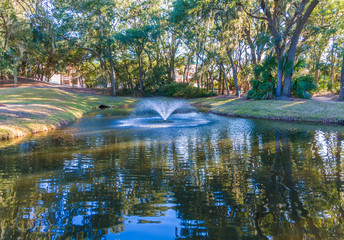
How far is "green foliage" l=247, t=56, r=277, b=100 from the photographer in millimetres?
25781

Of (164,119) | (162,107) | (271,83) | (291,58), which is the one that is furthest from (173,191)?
(271,83)

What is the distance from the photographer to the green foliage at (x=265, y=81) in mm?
25781

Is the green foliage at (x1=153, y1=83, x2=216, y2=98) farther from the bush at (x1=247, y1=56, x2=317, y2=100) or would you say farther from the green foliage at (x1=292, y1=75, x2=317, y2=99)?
the green foliage at (x1=292, y1=75, x2=317, y2=99)

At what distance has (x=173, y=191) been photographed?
18.1 feet

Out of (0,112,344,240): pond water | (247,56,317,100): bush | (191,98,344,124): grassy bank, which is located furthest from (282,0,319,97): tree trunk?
(0,112,344,240): pond water

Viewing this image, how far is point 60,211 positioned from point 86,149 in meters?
5.29

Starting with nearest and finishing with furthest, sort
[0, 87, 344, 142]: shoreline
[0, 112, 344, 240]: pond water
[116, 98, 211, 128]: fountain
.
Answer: [0, 112, 344, 240]: pond water < [0, 87, 344, 142]: shoreline < [116, 98, 211, 128]: fountain

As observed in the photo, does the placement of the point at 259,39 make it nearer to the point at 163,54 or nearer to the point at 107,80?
the point at 163,54

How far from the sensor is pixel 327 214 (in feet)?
14.2

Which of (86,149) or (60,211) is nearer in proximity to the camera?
(60,211)

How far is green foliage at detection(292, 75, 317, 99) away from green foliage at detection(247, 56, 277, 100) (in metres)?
2.02

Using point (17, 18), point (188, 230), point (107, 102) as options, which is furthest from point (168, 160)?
point (107, 102)

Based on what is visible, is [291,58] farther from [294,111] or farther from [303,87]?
[294,111]

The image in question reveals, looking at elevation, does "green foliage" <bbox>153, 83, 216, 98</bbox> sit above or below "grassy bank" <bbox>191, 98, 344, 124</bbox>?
above
